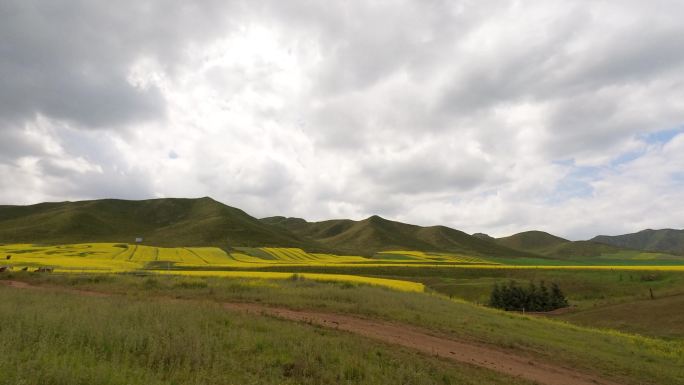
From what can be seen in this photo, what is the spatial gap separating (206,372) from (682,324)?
37196mm

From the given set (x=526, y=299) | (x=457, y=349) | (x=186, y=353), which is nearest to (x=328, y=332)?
(x=457, y=349)

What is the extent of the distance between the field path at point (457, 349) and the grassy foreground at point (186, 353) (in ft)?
5.97

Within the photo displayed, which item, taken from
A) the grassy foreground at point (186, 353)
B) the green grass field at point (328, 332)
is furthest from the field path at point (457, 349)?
the grassy foreground at point (186, 353)

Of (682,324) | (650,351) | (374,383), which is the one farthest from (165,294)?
(682,324)

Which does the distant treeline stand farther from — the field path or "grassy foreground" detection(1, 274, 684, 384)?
the field path

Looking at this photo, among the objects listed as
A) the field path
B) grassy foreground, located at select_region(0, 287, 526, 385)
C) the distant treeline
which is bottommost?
the distant treeline

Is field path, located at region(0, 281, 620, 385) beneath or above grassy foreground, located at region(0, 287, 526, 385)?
beneath

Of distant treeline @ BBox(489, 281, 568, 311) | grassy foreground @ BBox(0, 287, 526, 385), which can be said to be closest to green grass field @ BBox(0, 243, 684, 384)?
grassy foreground @ BBox(0, 287, 526, 385)

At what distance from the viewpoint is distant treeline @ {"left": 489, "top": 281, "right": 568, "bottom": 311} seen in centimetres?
4562

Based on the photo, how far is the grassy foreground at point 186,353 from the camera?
729 centimetres

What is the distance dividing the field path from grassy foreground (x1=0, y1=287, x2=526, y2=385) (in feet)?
5.97

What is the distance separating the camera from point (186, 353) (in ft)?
29.7

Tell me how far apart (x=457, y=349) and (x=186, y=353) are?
10504 millimetres

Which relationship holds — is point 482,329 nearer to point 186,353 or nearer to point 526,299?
point 186,353
